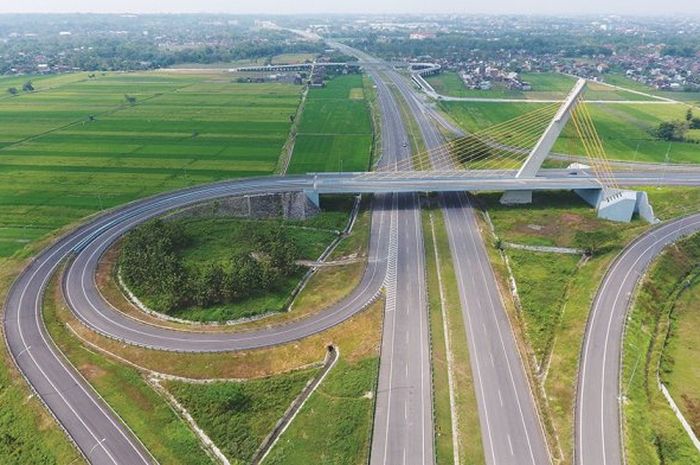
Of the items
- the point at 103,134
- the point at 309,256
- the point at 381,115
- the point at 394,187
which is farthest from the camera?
the point at 381,115

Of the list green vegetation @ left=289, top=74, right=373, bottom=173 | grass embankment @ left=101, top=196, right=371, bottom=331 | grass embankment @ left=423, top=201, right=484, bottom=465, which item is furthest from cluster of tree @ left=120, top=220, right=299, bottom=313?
green vegetation @ left=289, top=74, right=373, bottom=173

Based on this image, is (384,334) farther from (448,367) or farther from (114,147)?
(114,147)

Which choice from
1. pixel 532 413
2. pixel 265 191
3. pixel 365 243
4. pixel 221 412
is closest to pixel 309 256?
pixel 365 243

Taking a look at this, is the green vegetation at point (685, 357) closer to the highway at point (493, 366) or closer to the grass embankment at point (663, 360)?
→ the grass embankment at point (663, 360)

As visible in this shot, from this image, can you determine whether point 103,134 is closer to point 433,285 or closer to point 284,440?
point 433,285

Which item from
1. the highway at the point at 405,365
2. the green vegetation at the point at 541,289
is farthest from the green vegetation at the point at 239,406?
the green vegetation at the point at 541,289

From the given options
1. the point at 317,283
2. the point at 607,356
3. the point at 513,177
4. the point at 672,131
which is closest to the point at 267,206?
the point at 317,283
